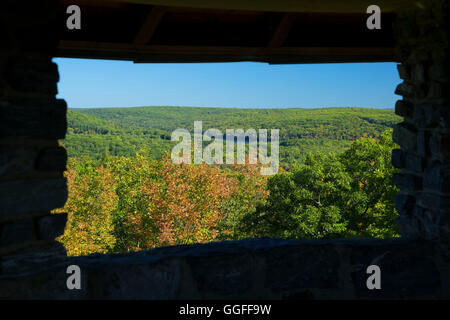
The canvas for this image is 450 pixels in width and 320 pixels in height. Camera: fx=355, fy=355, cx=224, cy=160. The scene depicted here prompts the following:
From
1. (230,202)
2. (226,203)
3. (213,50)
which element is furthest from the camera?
(230,202)

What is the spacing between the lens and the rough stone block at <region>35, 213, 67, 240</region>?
1.48 meters

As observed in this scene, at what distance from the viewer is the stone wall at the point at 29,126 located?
1388mm

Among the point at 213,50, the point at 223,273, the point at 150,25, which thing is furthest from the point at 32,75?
the point at 213,50

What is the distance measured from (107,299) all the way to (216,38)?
181cm

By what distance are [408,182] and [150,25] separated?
1.83 meters

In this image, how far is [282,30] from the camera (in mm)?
2400

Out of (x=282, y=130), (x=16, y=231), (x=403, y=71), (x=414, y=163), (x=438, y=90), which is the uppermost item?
(x=282, y=130)

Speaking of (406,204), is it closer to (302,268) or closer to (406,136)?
(406,136)

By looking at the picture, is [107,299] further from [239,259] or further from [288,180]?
[288,180]

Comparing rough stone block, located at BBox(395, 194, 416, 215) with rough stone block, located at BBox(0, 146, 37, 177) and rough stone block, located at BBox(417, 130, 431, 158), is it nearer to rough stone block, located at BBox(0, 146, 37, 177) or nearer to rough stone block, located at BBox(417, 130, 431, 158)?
rough stone block, located at BBox(417, 130, 431, 158)

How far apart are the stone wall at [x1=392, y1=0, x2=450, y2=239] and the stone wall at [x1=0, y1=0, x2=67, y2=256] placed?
6.13 feet
